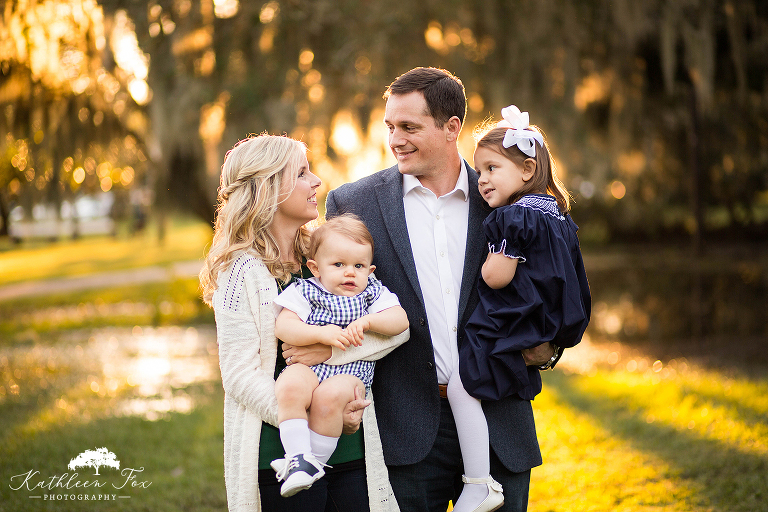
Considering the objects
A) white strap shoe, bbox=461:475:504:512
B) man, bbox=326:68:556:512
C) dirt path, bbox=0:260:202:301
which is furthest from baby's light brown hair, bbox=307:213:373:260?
dirt path, bbox=0:260:202:301

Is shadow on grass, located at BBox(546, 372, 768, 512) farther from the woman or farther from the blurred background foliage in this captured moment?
the blurred background foliage

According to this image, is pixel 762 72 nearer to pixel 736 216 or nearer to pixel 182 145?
pixel 182 145

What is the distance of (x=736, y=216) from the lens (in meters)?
18.2

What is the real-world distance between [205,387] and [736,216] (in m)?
16.6

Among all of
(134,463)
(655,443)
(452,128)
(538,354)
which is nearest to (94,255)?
(134,463)

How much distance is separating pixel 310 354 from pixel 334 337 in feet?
0.34

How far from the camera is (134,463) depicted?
443 centimetres

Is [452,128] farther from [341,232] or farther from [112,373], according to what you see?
[112,373]

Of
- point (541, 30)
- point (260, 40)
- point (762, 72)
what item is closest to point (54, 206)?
point (260, 40)

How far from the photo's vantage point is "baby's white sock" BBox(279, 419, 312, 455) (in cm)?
196

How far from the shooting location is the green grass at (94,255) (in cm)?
1206

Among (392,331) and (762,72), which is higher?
(762,72)

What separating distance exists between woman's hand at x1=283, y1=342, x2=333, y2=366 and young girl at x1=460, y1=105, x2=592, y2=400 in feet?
1.72

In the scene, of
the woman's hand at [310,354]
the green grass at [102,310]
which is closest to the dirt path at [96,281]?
the green grass at [102,310]
